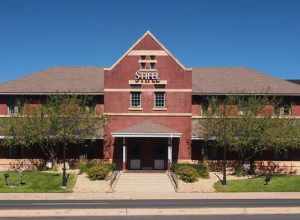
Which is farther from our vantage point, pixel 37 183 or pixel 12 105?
pixel 12 105

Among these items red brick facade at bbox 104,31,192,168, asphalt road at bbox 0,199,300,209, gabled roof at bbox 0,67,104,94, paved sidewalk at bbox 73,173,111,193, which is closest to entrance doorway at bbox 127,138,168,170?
red brick facade at bbox 104,31,192,168

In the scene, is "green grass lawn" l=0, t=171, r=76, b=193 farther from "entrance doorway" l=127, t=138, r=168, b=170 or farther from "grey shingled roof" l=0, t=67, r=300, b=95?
"grey shingled roof" l=0, t=67, r=300, b=95

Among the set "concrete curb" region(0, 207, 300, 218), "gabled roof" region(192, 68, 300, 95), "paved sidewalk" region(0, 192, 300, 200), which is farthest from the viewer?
"gabled roof" region(192, 68, 300, 95)

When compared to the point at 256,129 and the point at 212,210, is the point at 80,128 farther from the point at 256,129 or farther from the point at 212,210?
the point at 212,210

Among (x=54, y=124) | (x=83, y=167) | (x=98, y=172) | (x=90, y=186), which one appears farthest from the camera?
(x=83, y=167)

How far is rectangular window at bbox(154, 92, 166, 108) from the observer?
4444 cm

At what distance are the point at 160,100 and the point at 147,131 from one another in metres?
3.85

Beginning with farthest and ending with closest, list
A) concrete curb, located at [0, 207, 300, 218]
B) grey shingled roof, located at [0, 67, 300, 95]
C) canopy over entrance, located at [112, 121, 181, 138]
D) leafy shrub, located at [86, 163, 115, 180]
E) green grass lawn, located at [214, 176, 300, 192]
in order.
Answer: grey shingled roof, located at [0, 67, 300, 95], canopy over entrance, located at [112, 121, 181, 138], leafy shrub, located at [86, 163, 115, 180], green grass lawn, located at [214, 176, 300, 192], concrete curb, located at [0, 207, 300, 218]

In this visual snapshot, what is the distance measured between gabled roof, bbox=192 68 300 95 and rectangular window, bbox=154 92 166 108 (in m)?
2.74

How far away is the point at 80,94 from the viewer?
44031 millimetres

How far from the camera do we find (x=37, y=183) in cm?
3447

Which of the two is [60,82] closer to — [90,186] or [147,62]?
[147,62]

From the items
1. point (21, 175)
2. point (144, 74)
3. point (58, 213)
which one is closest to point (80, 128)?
point (21, 175)

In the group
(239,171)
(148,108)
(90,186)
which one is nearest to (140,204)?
(90,186)
